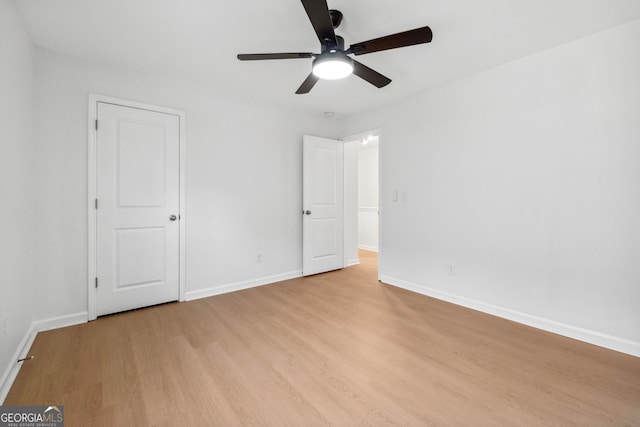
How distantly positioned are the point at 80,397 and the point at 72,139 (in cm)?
220

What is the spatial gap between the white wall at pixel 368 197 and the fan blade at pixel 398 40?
15.5 ft

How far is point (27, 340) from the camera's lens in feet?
7.20

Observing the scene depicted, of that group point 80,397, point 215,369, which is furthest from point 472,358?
point 80,397

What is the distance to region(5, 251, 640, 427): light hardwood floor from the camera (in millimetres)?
1480

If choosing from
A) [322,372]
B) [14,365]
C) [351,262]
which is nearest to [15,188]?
[14,365]

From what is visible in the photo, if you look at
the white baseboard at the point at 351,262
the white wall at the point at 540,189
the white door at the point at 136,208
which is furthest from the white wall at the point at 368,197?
the white door at the point at 136,208

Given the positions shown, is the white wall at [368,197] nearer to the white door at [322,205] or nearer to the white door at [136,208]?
the white door at [322,205]

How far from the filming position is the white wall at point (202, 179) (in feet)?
8.18

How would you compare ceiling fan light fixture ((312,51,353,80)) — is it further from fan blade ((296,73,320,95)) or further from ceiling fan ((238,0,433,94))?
fan blade ((296,73,320,95))

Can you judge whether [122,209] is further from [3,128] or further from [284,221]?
[284,221]

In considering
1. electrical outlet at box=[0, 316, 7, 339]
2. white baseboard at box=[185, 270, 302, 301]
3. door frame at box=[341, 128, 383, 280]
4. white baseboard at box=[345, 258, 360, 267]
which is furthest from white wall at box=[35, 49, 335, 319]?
white baseboard at box=[345, 258, 360, 267]

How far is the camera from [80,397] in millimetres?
1595

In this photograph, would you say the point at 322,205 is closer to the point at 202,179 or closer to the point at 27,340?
the point at 202,179

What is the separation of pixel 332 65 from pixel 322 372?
2.15m
